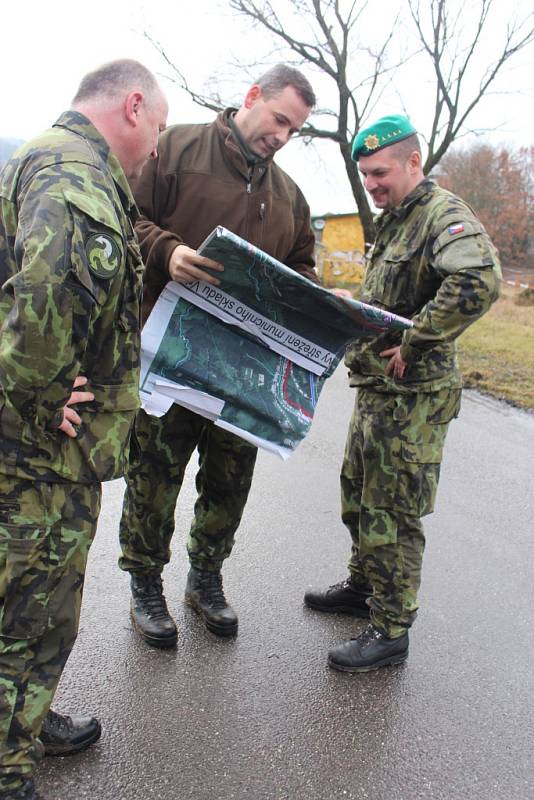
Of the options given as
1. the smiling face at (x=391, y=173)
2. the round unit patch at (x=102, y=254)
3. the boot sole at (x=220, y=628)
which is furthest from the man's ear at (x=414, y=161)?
the boot sole at (x=220, y=628)

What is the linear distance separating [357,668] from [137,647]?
905mm

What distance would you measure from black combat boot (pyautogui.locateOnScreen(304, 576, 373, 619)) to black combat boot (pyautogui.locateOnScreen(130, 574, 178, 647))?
0.72 metres

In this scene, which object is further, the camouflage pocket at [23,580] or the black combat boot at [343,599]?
the black combat boot at [343,599]

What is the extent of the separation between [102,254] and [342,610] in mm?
2238

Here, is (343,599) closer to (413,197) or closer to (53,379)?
(413,197)

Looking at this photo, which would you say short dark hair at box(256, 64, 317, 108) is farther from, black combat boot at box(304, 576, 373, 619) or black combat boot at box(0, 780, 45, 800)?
black combat boot at box(0, 780, 45, 800)

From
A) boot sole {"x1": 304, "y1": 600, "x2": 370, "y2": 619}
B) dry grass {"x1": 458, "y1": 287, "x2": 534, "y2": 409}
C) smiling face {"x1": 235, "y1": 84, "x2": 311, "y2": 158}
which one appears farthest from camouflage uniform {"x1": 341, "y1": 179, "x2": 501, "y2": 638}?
dry grass {"x1": 458, "y1": 287, "x2": 534, "y2": 409}

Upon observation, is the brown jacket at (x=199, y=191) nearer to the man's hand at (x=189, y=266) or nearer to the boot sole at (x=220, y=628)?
the man's hand at (x=189, y=266)

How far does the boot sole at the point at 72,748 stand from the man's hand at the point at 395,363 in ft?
5.51

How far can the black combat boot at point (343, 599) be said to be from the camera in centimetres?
323

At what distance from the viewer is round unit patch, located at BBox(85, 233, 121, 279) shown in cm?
161

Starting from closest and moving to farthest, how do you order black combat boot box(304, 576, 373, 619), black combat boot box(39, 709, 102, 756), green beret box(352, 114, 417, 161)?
→ black combat boot box(39, 709, 102, 756), green beret box(352, 114, 417, 161), black combat boot box(304, 576, 373, 619)

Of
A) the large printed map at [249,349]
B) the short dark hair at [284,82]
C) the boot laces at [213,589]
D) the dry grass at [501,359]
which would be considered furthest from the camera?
the dry grass at [501,359]

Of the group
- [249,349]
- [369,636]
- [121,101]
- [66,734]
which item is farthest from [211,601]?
[121,101]
